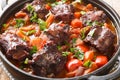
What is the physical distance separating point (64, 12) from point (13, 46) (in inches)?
33.3

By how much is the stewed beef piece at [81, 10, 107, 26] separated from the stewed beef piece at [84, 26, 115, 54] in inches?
9.3

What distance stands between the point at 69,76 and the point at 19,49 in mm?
639

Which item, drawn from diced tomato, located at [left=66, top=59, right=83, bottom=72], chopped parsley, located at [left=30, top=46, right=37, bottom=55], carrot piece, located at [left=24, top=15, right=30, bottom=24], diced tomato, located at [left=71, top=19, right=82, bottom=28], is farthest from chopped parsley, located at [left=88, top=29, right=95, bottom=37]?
carrot piece, located at [left=24, top=15, right=30, bottom=24]

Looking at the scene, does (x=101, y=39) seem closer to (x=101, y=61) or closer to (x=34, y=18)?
(x=101, y=61)

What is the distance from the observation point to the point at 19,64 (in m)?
3.58

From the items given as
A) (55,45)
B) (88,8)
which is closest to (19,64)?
(55,45)

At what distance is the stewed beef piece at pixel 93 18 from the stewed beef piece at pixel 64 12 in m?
0.18

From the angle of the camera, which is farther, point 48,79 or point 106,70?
point 106,70

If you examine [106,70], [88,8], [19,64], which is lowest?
[106,70]

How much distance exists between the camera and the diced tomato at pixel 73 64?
3.51m

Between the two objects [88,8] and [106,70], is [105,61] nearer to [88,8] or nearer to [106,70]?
[106,70]

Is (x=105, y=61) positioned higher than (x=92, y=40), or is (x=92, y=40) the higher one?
(x=92, y=40)

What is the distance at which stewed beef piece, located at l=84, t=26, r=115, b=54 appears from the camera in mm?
3646

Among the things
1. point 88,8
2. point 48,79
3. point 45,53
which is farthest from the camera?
point 88,8
